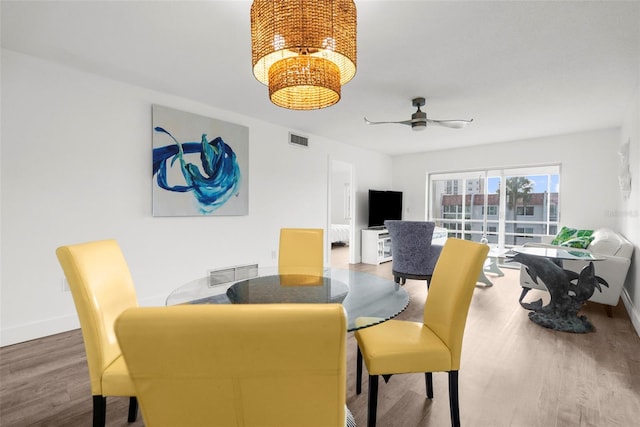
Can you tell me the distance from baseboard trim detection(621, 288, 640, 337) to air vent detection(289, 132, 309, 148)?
437cm

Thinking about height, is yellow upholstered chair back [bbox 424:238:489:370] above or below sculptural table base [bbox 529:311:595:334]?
above

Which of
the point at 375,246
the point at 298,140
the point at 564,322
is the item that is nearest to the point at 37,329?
the point at 298,140

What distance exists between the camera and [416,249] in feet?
12.7

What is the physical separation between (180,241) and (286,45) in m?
2.76

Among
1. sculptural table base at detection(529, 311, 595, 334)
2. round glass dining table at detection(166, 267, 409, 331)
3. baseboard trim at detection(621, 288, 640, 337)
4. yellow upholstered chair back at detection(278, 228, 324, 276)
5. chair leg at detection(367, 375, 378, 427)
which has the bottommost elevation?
sculptural table base at detection(529, 311, 595, 334)

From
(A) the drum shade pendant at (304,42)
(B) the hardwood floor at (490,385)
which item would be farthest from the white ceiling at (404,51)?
(B) the hardwood floor at (490,385)

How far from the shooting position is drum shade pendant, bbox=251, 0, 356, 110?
1.51 meters

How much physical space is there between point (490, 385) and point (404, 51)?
2497 millimetres

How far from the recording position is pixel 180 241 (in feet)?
11.8

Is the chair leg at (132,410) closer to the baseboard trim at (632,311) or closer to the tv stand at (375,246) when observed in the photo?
the baseboard trim at (632,311)

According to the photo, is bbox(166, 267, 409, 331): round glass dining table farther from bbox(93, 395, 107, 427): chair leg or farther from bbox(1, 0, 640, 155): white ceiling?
bbox(1, 0, 640, 155): white ceiling

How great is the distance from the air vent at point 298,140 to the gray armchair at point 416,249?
202 centimetres

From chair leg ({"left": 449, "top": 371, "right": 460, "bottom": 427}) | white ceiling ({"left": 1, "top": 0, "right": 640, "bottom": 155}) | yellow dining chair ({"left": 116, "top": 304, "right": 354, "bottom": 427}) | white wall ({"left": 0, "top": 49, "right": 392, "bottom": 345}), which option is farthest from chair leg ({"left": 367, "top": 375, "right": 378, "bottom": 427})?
white wall ({"left": 0, "top": 49, "right": 392, "bottom": 345})

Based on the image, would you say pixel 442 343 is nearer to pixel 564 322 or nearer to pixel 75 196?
pixel 564 322
